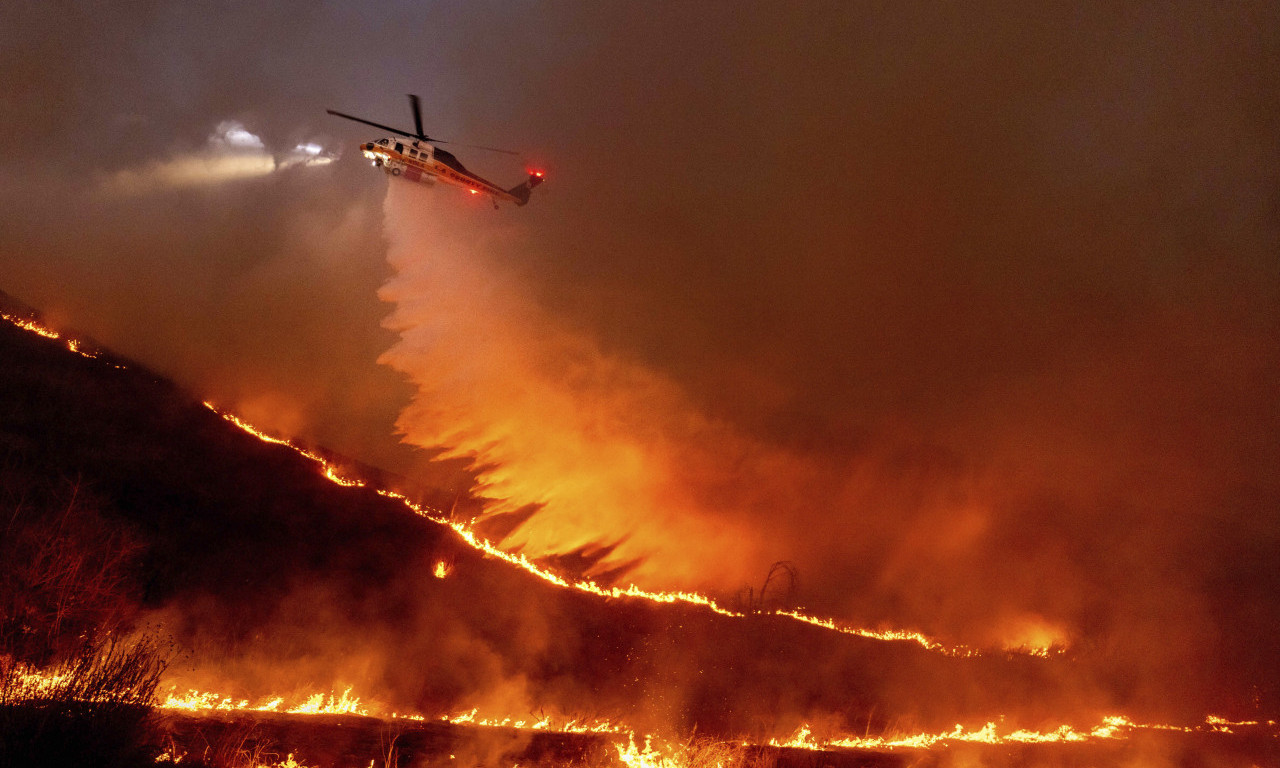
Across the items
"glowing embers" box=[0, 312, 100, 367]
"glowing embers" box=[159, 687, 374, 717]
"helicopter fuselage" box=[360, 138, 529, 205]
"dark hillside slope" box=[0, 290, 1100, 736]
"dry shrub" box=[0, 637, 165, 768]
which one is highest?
"helicopter fuselage" box=[360, 138, 529, 205]

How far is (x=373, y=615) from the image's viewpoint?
28.0 meters

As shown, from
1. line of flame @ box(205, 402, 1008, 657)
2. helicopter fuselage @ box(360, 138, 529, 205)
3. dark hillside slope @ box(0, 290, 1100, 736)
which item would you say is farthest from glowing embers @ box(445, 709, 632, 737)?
helicopter fuselage @ box(360, 138, 529, 205)

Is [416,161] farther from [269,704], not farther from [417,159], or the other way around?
[269,704]

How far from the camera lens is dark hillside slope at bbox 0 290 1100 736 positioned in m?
24.7

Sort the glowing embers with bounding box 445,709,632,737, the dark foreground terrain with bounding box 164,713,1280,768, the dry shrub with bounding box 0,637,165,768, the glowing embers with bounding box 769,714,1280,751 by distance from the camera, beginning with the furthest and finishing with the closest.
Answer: the glowing embers with bounding box 769,714,1280,751 → the glowing embers with bounding box 445,709,632,737 → the dark foreground terrain with bounding box 164,713,1280,768 → the dry shrub with bounding box 0,637,165,768

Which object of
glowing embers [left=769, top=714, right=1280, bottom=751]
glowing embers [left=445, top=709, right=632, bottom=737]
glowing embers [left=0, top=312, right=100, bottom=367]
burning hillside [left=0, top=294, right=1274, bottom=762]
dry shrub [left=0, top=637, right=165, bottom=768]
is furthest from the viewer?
glowing embers [left=0, top=312, right=100, bottom=367]

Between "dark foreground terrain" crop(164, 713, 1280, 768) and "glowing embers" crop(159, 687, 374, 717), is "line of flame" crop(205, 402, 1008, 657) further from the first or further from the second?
"glowing embers" crop(159, 687, 374, 717)

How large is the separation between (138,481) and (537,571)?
56.0 ft

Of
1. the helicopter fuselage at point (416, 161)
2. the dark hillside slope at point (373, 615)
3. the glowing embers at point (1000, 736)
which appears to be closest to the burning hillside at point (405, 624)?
the dark hillside slope at point (373, 615)

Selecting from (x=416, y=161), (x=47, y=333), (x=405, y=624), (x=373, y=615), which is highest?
(x=416, y=161)

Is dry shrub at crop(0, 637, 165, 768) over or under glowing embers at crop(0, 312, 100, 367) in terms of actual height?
under

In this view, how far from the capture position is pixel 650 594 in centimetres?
3641

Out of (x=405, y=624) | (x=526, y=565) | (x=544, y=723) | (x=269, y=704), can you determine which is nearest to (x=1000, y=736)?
(x=544, y=723)

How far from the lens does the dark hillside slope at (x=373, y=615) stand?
24.7 meters
